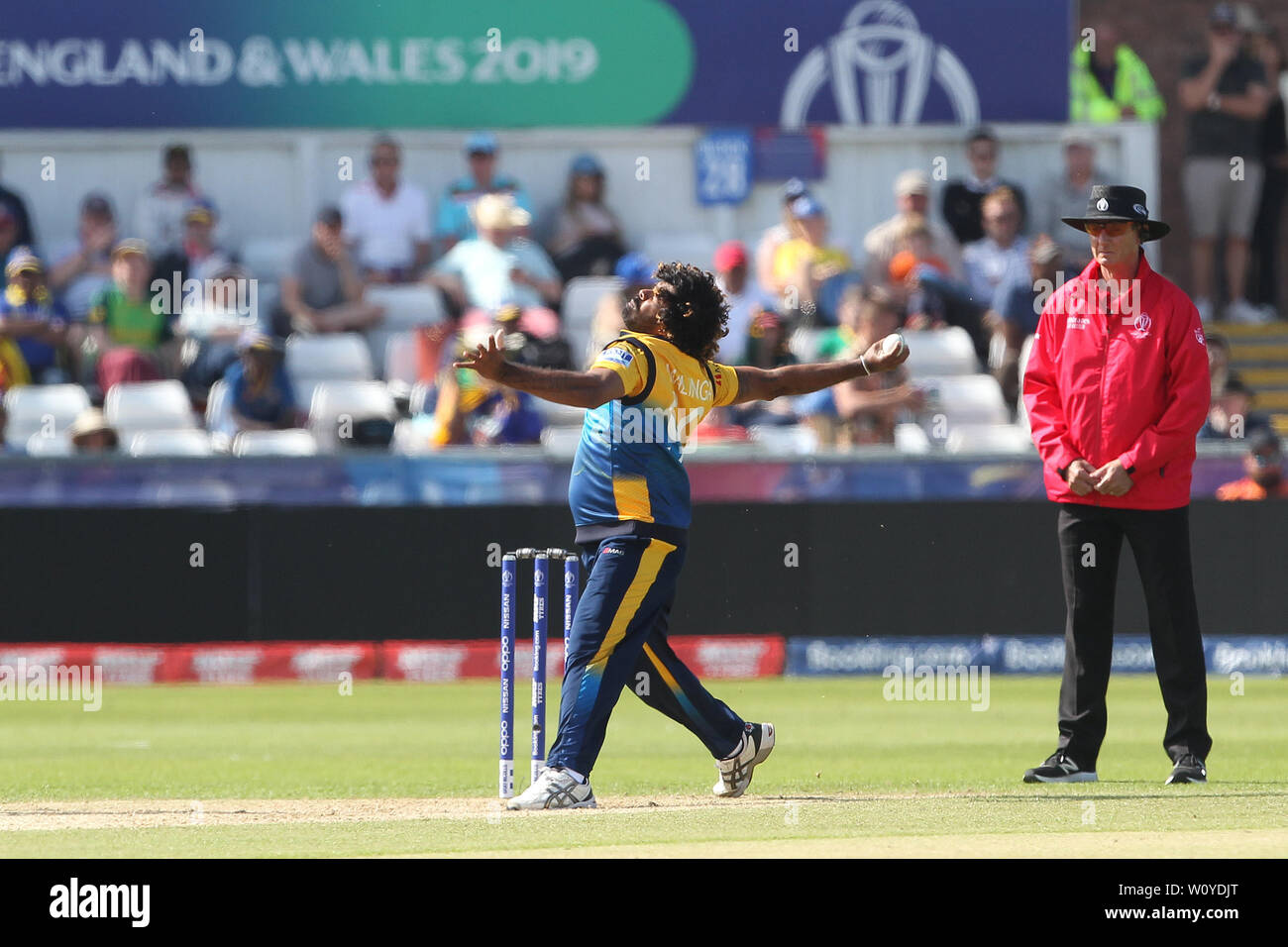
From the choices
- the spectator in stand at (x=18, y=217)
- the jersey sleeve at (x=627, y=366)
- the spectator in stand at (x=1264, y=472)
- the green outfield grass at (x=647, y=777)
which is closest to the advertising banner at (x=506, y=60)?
the spectator in stand at (x=18, y=217)

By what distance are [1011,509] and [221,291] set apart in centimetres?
695

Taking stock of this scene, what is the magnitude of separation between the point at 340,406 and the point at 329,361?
3.58 ft

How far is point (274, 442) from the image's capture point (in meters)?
16.6

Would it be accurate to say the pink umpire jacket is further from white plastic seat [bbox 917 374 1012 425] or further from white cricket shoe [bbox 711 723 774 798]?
white plastic seat [bbox 917 374 1012 425]

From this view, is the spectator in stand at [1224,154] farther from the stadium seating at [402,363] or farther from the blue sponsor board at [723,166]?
the stadium seating at [402,363]

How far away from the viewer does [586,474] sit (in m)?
7.99

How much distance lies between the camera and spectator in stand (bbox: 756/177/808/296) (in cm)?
1880

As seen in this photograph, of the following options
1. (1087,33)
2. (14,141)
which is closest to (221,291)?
(14,141)

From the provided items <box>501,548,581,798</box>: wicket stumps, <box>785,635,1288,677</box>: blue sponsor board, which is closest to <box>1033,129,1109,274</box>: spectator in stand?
<box>785,635,1288,677</box>: blue sponsor board

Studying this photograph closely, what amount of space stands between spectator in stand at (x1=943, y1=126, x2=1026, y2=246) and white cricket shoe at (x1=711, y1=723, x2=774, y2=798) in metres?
11.5

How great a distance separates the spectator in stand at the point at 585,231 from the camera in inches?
755
